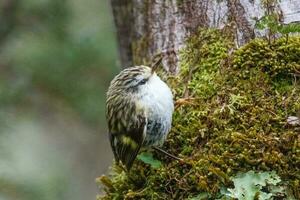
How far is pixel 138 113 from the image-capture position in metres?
3.94

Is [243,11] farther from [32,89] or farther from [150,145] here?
[32,89]

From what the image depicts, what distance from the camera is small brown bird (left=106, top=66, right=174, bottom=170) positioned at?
3.84m

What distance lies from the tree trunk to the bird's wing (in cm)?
49

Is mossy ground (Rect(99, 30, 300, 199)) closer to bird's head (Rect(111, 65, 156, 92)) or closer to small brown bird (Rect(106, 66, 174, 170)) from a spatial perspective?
small brown bird (Rect(106, 66, 174, 170))

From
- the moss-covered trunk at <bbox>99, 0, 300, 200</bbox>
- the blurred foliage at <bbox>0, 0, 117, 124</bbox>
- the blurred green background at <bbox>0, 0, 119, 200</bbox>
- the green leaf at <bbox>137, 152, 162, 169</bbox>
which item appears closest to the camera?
the moss-covered trunk at <bbox>99, 0, 300, 200</bbox>

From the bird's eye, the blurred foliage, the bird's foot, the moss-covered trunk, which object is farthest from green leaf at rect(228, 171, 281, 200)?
the blurred foliage

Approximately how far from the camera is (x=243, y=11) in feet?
Answer: 13.0

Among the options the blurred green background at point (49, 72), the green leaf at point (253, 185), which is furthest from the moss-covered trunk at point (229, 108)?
the blurred green background at point (49, 72)

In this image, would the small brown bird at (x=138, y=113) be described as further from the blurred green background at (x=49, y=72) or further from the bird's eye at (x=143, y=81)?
the blurred green background at (x=49, y=72)

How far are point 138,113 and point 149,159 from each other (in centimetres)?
27

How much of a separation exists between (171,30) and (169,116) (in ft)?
2.40

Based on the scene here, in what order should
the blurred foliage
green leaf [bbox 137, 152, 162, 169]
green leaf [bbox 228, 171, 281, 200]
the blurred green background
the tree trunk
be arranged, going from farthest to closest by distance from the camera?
the blurred foliage
the blurred green background
the tree trunk
green leaf [bbox 137, 152, 162, 169]
green leaf [bbox 228, 171, 281, 200]

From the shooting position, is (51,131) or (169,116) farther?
(51,131)

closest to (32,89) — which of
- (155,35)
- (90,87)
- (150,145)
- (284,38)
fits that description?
(90,87)
